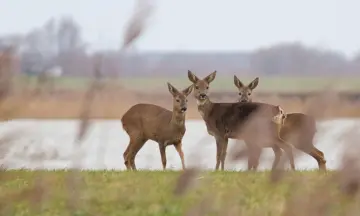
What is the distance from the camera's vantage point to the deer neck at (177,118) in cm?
1527

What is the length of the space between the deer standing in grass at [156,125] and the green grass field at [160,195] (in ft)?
16.8

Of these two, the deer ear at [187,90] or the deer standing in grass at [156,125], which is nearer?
the deer standing in grass at [156,125]

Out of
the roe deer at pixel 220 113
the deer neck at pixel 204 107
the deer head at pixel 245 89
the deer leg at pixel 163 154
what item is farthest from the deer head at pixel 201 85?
the deer leg at pixel 163 154

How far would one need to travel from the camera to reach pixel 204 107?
50.1 feet

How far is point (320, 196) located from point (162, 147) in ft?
40.8

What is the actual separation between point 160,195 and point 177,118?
7953 millimetres

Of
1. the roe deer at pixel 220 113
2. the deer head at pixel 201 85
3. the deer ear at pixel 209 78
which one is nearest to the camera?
the roe deer at pixel 220 113

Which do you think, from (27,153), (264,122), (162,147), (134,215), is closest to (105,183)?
(134,215)

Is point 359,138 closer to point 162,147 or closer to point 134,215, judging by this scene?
point 134,215

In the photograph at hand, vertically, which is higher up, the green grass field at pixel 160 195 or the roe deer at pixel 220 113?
the green grass field at pixel 160 195

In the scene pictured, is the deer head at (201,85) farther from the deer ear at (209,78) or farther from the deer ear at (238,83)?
the deer ear at (238,83)

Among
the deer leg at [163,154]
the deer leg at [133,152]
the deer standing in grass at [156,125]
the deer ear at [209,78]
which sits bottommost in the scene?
the deer leg at [133,152]

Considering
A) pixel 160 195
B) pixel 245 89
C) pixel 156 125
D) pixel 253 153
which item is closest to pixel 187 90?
pixel 156 125

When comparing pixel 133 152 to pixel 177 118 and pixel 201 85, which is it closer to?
pixel 177 118
